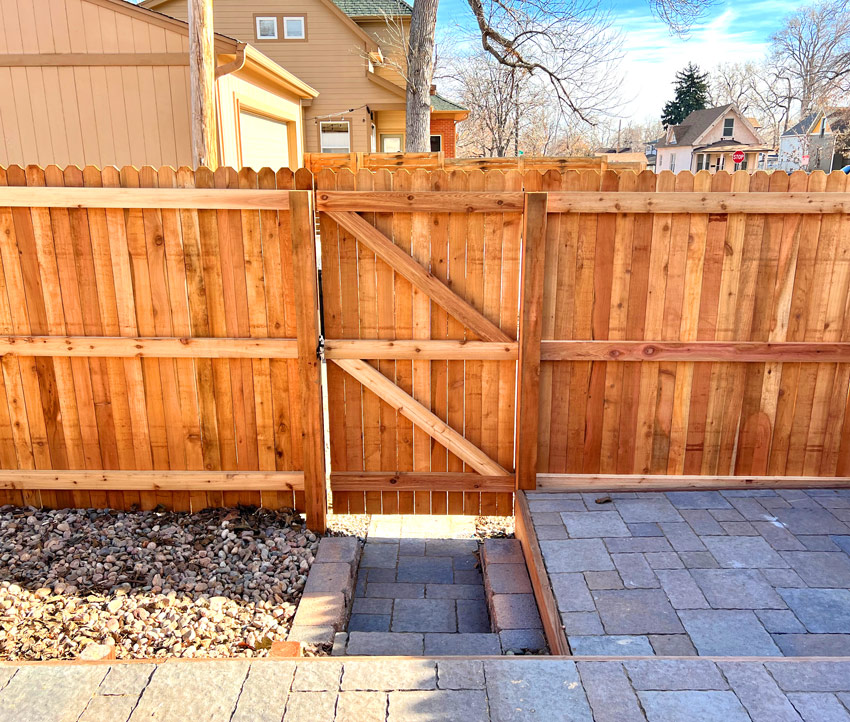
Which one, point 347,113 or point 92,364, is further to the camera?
point 347,113

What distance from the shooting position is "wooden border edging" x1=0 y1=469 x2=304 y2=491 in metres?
4.13

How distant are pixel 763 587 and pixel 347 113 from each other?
14.1 meters

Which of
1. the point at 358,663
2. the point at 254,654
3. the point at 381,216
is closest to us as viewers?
the point at 358,663

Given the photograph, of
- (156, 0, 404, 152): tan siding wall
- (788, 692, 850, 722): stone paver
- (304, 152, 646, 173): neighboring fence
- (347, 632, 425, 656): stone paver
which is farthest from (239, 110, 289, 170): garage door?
(788, 692, 850, 722): stone paver

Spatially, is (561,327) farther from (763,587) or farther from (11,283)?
(11,283)

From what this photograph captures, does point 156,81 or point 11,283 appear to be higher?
point 156,81

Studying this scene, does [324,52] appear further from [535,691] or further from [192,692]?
[535,691]

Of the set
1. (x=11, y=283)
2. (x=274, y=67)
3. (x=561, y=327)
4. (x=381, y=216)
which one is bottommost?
(x=561, y=327)

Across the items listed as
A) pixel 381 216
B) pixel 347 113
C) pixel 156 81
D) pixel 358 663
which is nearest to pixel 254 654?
pixel 358 663

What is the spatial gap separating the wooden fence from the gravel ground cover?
23 centimetres

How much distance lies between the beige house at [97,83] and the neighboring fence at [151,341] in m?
4.72

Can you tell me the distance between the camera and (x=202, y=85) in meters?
6.80

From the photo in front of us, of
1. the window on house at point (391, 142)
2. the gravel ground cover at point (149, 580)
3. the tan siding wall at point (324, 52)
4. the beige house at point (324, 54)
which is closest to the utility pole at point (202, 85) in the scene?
the gravel ground cover at point (149, 580)

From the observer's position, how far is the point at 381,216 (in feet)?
12.5
